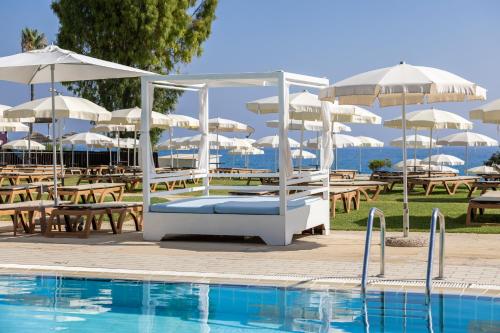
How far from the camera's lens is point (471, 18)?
277ft

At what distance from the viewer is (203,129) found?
45.2 ft

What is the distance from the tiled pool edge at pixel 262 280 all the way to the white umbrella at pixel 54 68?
4.16 meters

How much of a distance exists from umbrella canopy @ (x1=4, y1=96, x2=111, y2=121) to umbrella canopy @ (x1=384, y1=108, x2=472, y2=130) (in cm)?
831

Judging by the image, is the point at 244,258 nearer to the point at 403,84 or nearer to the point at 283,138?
the point at 283,138

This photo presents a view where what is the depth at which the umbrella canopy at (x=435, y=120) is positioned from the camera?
70.9ft

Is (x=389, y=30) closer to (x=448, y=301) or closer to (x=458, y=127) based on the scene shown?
Result: (x=458, y=127)

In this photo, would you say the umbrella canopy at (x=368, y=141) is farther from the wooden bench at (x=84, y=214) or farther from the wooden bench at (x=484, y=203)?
the wooden bench at (x=84, y=214)

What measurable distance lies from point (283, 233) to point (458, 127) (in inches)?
480

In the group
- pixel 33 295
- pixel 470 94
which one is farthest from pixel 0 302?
pixel 470 94

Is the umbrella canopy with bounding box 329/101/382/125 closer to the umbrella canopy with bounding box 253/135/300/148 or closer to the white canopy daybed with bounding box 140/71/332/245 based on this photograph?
the white canopy daybed with bounding box 140/71/332/245

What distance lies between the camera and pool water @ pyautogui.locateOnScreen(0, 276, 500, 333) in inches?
268

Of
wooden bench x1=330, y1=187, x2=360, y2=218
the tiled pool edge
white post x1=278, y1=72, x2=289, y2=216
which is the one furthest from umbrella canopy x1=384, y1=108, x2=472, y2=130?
the tiled pool edge

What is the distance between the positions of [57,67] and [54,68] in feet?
1.02

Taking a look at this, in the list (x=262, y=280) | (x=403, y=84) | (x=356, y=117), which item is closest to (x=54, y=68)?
(x=403, y=84)
